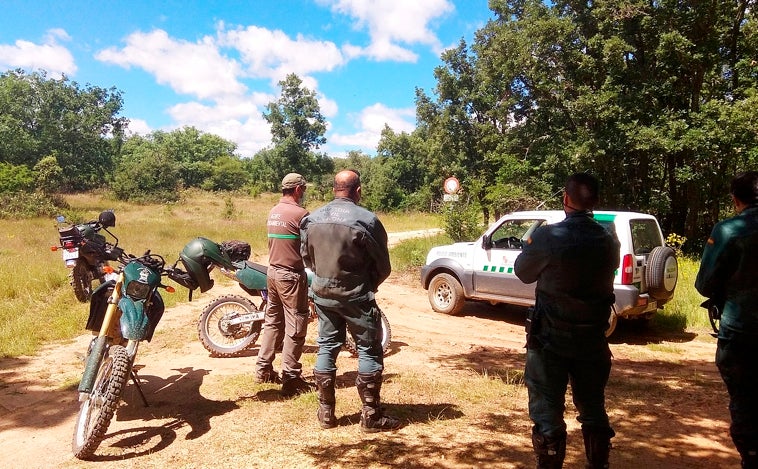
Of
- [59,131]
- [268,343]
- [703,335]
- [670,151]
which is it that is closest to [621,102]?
[670,151]

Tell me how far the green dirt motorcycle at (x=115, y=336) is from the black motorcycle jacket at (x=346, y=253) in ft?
4.41

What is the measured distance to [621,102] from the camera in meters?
14.9

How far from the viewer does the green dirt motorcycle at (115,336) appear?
325 centimetres

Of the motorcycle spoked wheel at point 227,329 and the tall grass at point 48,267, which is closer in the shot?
the motorcycle spoked wheel at point 227,329

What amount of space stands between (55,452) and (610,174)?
16639mm

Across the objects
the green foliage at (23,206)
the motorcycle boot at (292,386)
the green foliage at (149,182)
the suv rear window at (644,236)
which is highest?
the green foliage at (149,182)

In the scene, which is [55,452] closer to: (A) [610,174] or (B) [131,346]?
(B) [131,346]

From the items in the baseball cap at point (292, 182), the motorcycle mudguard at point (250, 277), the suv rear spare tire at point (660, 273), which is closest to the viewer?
the baseball cap at point (292, 182)

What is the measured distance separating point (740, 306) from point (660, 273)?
403 centimetres

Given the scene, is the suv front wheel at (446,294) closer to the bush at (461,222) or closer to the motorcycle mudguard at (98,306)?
the bush at (461,222)

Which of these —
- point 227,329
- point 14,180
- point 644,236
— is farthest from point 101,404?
point 14,180

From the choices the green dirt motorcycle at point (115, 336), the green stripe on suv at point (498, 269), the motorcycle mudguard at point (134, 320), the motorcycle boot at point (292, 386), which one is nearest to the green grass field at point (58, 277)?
the green stripe on suv at point (498, 269)

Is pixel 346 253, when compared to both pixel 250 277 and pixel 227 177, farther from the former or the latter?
pixel 227 177

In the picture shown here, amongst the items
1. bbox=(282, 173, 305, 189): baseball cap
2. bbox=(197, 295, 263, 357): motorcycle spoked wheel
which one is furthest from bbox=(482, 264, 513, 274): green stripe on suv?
bbox=(282, 173, 305, 189): baseball cap
